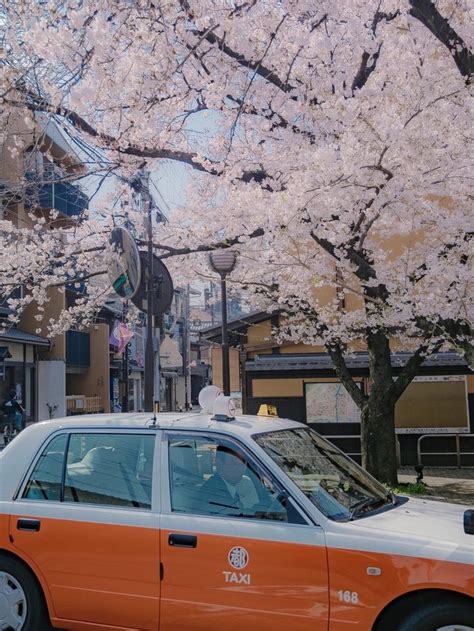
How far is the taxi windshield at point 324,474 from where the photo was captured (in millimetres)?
3809

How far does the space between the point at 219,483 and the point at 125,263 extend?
4.99 m

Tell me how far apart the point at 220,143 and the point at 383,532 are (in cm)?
731

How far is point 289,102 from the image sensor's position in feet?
27.9

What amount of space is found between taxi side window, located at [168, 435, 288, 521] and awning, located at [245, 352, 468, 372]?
33.6ft

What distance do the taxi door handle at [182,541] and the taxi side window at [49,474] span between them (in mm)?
939

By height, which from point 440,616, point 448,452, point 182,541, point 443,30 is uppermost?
point 443,30

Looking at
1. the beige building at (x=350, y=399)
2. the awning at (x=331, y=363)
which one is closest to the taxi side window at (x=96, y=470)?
the beige building at (x=350, y=399)

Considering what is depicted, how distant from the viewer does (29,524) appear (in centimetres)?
416

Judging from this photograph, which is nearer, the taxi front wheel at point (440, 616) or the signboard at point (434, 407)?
the taxi front wheel at point (440, 616)

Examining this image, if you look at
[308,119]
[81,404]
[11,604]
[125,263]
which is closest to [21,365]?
[81,404]

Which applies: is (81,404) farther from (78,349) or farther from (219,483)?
(219,483)

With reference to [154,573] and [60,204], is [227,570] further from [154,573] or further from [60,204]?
[60,204]

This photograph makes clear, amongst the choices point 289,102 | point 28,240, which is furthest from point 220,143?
point 28,240

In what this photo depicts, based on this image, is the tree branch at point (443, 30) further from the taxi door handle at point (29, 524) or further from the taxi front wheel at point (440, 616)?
the taxi door handle at point (29, 524)
